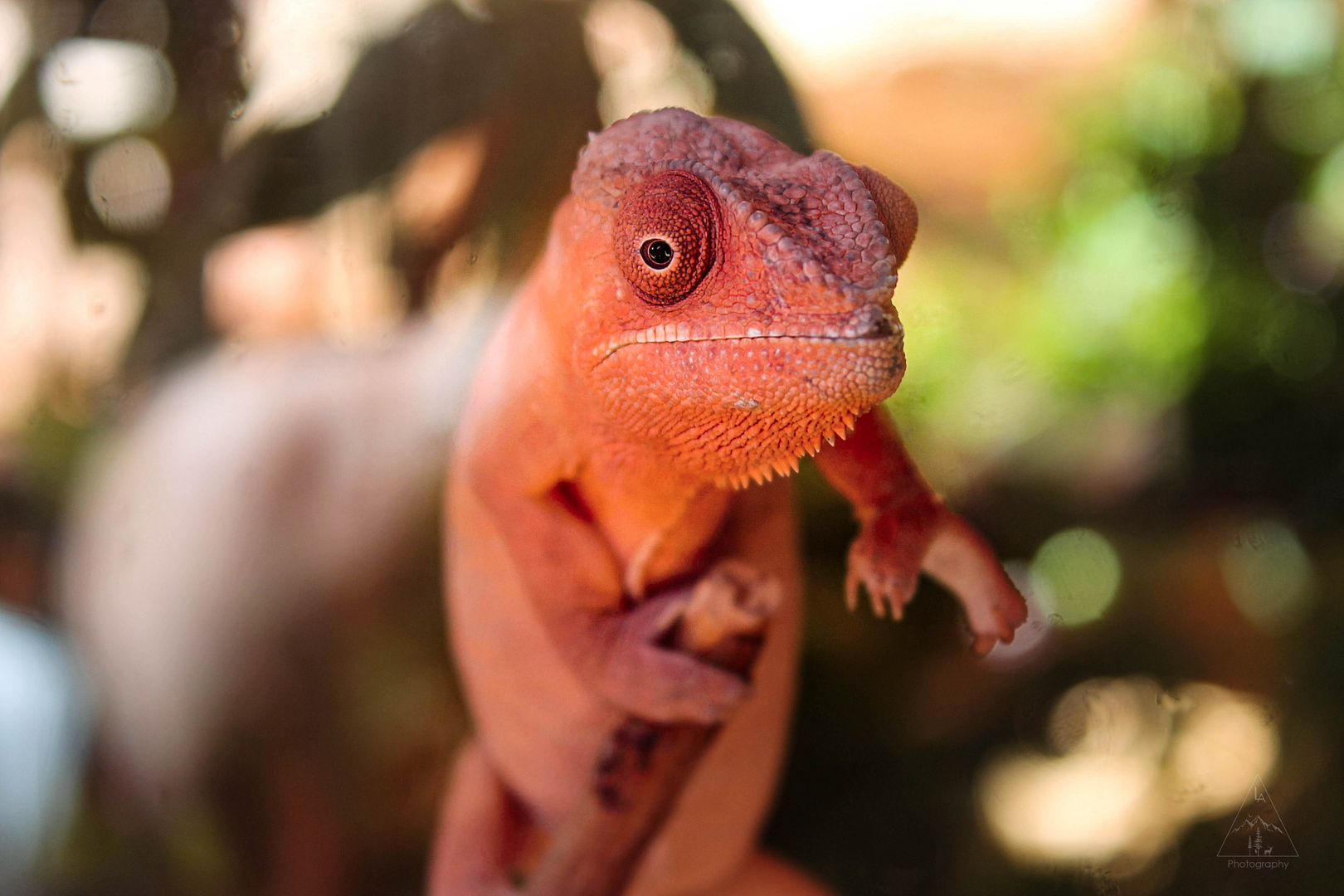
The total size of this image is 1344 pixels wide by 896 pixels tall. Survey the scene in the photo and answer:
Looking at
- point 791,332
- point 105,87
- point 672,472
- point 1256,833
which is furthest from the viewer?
point 105,87

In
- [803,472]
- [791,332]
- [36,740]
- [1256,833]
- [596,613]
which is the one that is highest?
[791,332]

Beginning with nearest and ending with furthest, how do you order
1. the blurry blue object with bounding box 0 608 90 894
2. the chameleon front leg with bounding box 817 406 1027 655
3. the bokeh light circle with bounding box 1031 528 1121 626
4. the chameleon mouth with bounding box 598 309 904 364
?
the chameleon mouth with bounding box 598 309 904 364, the chameleon front leg with bounding box 817 406 1027 655, the bokeh light circle with bounding box 1031 528 1121 626, the blurry blue object with bounding box 0 608 90 894

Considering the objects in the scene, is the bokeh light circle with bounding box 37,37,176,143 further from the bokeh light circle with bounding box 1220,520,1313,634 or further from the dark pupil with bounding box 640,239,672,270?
the bokeh light circle with bounding box 1220,520,1313,634

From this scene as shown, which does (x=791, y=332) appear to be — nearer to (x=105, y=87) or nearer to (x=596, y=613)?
(x=596, y=613)

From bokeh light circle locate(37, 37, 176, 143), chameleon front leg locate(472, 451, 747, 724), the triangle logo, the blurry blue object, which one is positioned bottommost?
the blurry blue object

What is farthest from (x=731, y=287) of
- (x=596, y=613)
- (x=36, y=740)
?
(x=36, y=740)

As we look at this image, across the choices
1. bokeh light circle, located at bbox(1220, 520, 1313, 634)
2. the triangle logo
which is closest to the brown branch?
the triangle logo
